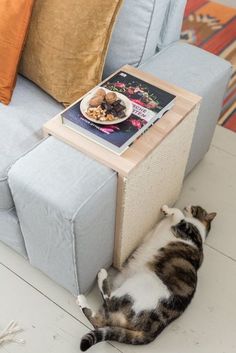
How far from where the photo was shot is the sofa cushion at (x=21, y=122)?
4.15 feet

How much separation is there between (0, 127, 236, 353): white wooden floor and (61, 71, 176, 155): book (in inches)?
22.9

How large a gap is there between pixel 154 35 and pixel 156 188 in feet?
1.71

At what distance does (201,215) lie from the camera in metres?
1.58

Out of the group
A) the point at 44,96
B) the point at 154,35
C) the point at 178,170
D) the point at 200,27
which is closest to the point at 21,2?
the point at 44,96

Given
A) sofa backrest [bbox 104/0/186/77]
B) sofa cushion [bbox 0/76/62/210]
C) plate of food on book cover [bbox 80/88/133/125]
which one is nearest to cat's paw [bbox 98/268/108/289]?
sofa cushion [bbox 0/76/62/210]

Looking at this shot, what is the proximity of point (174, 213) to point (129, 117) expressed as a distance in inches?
19.1

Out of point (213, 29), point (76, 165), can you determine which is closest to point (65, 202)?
point (76, 165)

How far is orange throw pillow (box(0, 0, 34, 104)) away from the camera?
134 centimetres

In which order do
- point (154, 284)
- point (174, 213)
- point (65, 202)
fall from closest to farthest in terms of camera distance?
1. point (65, 202)
2. point (154, 284)
3. point (174, 213)

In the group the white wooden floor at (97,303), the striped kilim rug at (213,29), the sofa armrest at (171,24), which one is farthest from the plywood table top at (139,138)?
the striped kilim rug at (213,29)

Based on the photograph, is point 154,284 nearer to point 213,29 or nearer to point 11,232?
point 11,232

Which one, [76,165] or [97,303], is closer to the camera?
[76,165]

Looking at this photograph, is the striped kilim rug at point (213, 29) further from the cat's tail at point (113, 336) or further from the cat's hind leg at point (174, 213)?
the cat's tail at point (113, 336)

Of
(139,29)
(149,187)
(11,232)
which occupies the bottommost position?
(11,232)
